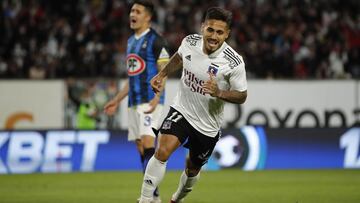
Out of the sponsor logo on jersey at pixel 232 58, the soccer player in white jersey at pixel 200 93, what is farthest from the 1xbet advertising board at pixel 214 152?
the sponsor logo on jersey at pixel 232 58

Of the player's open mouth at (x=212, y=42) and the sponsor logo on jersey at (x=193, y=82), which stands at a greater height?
the player's open mouth at (x=212, y=42)

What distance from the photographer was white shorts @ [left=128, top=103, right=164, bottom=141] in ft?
30.4

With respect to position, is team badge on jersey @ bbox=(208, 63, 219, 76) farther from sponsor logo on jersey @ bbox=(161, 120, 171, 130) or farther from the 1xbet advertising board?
the 1xbet advertising board

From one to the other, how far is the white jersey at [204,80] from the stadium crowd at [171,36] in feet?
36.7

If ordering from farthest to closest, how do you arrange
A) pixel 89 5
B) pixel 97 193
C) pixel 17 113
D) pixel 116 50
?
pixel 89 5 → pixel 116 50 → pixel 17 113 → pixel 97 193

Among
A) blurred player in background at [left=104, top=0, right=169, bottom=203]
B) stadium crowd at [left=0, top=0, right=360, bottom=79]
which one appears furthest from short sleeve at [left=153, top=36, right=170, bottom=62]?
stadium crowd at [left=0, top=0, right=360, bottom=79]

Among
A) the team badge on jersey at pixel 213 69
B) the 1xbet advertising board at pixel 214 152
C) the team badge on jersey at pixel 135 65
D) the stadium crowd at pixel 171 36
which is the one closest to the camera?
the team badge on jersey at pixel 213 69

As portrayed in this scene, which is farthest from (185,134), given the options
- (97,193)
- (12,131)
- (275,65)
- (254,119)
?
(275,65)

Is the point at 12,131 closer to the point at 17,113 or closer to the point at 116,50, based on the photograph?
the point at 17,113

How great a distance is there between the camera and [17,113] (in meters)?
18.1

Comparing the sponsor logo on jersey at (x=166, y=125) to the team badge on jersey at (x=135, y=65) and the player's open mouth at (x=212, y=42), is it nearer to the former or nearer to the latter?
the player's open mouth at (x=212, y=42)

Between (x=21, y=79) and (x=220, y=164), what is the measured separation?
20.9 feet

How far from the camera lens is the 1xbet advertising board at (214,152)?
14.0 m

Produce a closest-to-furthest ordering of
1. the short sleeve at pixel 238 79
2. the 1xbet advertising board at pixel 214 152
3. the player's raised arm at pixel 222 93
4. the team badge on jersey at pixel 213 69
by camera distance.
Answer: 1. the player's raised arm at pixel 222 93
2. the short sleeve at pixel 238 79
3. the team badge on jersey at pixel 213 69
4. the 1xbet advertising board at pixel 214 152
